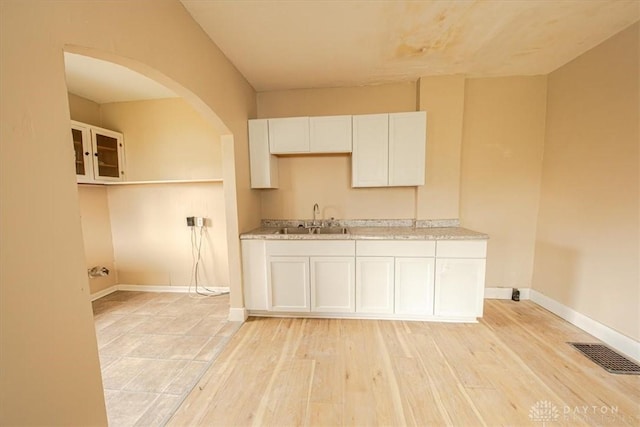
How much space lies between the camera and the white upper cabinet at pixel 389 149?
2621 millimetres

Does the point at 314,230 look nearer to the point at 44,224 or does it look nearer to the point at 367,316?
the point at 367,316

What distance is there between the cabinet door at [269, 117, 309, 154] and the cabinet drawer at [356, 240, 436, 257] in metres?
1.25

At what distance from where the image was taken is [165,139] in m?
3.18

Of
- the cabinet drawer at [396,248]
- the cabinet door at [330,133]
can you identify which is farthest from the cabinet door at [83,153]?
the cabinet drawer at [396,248]

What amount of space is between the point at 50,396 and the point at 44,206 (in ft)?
2.30

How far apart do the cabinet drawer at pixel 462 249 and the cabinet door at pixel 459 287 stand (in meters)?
0.04

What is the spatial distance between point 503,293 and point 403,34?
123 inches

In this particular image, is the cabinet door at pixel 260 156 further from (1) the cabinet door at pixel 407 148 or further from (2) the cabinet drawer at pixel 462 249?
(2) the cabinet drawer at pixel 462 249

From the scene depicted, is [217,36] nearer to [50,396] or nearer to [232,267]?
[232,267]

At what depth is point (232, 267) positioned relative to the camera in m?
2.60

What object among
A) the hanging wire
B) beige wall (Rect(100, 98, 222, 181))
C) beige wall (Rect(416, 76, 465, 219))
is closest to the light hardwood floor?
the hanging wire

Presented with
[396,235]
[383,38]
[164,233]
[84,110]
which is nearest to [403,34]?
[383,38]

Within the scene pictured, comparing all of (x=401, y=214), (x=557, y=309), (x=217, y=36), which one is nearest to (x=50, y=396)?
(x=217, y=36)

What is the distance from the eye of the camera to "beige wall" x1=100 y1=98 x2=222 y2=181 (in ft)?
10.3
